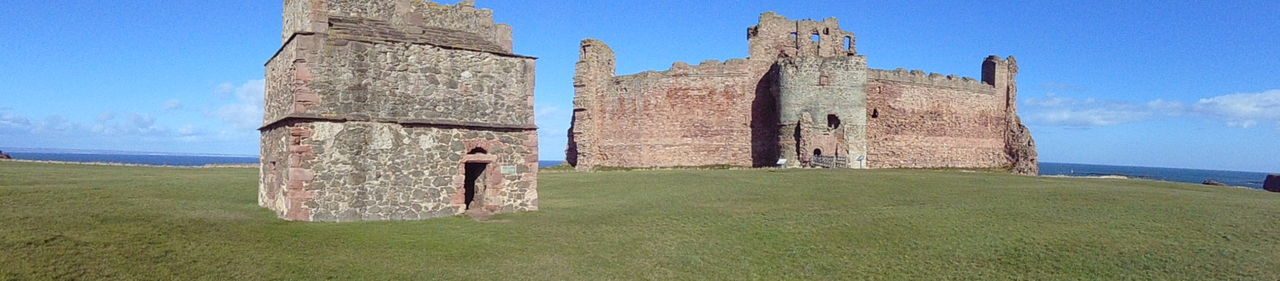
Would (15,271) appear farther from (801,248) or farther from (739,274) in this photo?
(801,248)

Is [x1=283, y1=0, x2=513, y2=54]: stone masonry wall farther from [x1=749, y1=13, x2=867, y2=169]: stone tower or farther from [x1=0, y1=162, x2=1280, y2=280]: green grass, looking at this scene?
[x1=749, y1=13, x2=867, y2=169]: stone tower

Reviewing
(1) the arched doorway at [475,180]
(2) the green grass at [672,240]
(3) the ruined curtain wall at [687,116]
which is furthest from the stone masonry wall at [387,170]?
(3) the ruined curtain wall at [687,116]

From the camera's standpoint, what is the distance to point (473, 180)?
16969mm

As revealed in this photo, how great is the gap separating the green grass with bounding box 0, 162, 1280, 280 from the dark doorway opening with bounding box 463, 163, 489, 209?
1104 mm

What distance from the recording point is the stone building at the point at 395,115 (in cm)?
1445

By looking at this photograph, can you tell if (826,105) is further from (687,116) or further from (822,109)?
(687,116)

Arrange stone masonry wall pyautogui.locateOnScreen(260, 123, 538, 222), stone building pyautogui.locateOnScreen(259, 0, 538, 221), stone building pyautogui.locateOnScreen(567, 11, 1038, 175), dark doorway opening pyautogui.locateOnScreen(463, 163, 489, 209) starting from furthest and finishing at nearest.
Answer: stone building pyautogui.locateOnScreen(567, 11, 1038, 175), dark doorway opening pyautogui.locateOnScreen(463, 163, 489, 209), stone building pyautogui.locateOnScreen(259, 0, 538, 221), stone masonry wall pyautogui.locateOnScreen(260, 123, 538, 222)

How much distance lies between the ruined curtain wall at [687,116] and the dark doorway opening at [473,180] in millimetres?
18982

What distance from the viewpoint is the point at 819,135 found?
3294cm

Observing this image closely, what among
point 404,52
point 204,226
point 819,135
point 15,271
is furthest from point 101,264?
point 819,135

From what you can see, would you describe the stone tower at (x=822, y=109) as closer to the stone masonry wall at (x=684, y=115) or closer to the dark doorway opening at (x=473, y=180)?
the stone masonry wall at (x=684, y=115)

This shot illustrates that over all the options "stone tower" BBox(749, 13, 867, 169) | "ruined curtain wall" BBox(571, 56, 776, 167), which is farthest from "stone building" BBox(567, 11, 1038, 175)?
"stone tower" BBox(749, 13, 867, 169)

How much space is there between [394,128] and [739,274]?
285 inches

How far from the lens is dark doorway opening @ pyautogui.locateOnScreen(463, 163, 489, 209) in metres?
16.5
